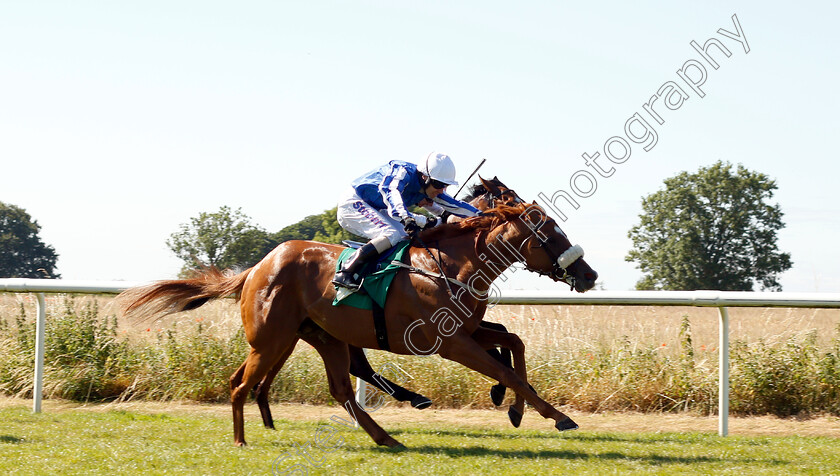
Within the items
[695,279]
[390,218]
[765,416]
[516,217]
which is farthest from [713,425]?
[695,279]

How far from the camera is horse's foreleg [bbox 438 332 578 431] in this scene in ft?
15.4

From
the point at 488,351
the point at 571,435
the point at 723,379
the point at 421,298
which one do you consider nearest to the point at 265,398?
the point at 421,298

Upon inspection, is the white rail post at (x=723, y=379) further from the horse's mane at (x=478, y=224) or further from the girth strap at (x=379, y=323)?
the girth strap at (x=379, y=323)

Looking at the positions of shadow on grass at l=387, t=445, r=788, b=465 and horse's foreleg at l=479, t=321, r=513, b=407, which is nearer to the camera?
shadow on grass at l=387, t=445, r=788, b=465

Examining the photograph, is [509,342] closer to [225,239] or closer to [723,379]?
[723,379]

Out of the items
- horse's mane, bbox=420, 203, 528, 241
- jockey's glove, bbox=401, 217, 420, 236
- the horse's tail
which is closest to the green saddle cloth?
jockey's glove, bbox=401, 217, 420, 236

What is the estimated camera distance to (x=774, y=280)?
47.2 meters

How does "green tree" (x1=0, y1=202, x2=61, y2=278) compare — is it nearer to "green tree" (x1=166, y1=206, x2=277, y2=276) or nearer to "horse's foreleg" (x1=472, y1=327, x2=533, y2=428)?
"green tree" (x1=166, y1=206, x2=277, y2=276)

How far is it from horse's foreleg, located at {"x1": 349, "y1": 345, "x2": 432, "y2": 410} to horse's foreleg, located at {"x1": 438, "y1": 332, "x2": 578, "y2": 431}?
2.62 feet

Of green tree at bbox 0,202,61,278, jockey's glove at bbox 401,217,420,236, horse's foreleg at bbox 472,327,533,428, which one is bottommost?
horse's foreleg at bbox 472,327,533,428

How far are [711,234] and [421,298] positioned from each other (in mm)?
46049

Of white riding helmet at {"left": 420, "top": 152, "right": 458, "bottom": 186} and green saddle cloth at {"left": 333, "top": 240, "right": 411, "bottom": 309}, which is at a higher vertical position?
white riding helmet at {"left": 420, "top": 152, "right": 458, "bottom": 186}

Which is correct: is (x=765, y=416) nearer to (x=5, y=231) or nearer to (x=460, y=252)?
(x=460, y=252)

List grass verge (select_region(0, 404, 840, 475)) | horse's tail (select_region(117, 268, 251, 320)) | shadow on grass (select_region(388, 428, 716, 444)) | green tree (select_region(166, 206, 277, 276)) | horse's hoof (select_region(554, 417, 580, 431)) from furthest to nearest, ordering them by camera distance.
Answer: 1. green tree (select_region(166, 206, 277, 276))
2. horse's tail (select_region(117, 268, 251, 320))
3. shadow on grass (select_region(388, 428, 716, 444))
4. horse's hoof (select_region(554, 417, 580, 431))
5. grass verge (select_region(0, 404, 840, 475))
